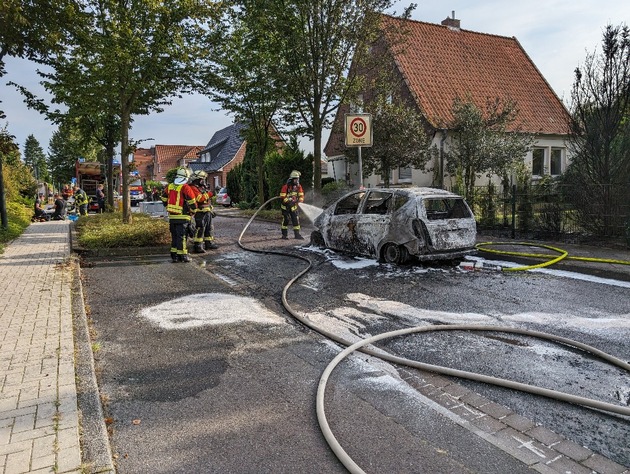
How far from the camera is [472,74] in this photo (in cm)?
2480

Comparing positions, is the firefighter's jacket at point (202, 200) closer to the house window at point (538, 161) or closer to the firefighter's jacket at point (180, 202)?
the firefighter's jacket at point (180, 202)

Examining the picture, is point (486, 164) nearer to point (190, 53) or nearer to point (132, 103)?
point (190, 53)

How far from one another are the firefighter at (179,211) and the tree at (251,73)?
572cm

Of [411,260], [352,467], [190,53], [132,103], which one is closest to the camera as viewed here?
[352,467]

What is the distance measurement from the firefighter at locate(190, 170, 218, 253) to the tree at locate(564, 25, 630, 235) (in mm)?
8280

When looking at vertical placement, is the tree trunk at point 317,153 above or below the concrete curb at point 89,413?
above

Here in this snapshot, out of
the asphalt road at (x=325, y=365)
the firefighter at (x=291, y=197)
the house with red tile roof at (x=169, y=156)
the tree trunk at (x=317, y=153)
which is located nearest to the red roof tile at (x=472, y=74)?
the tree trunk at (x=317, y=153)

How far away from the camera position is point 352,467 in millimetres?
2543

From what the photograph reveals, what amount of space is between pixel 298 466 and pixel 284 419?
1.83 feet

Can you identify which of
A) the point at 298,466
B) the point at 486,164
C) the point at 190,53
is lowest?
the point at 298,466

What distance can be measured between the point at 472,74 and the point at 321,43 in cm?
1205

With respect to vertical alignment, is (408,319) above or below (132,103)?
below

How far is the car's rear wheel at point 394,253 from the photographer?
8486 mm

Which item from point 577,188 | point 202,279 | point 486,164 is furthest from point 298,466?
point 486,164
